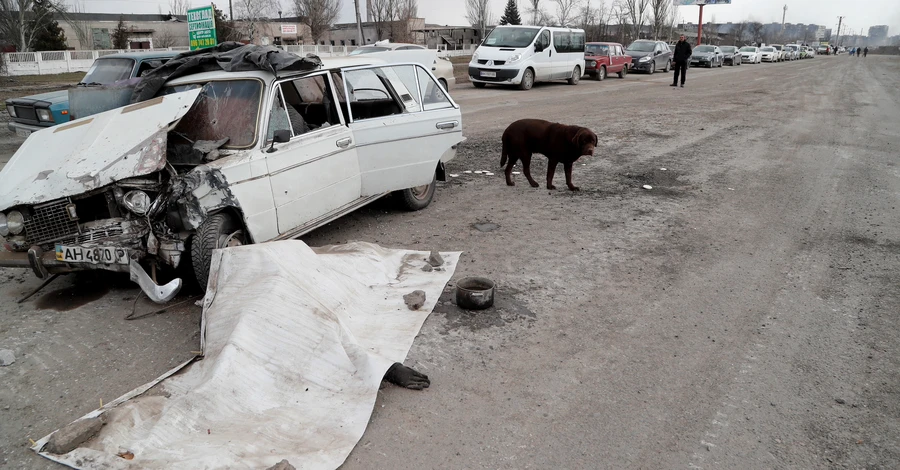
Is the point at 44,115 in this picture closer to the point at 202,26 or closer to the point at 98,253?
the point at 98,253

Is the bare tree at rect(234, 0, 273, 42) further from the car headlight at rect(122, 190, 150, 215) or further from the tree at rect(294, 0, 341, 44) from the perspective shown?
the car headlight at rect(122, 190, 150, 215)

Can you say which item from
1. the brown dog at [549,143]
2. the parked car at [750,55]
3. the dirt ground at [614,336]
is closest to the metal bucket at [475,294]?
the dirt ground at [614,336]

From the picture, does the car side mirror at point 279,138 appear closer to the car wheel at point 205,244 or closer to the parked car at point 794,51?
the car wheel at point 205,244

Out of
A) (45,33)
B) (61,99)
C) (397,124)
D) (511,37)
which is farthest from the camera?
(45,33)

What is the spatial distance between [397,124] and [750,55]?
53.6 metres

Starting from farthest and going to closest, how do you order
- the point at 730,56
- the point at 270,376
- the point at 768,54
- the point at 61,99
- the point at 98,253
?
the point at 768,54
the point at 730,56
the point at 61,99
the point at 98,253
the point at 270,376

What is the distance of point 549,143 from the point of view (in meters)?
7.64

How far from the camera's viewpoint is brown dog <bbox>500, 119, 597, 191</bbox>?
7.31m

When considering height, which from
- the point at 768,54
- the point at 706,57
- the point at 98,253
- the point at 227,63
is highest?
the point at 768,54

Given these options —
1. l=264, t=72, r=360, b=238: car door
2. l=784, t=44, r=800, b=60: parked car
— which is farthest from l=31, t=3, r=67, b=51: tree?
l=784, t=44, r=800, b=60: parked car

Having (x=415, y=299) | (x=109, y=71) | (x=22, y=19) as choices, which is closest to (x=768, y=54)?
(x=22, y=19)

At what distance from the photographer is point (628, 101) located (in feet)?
60.8

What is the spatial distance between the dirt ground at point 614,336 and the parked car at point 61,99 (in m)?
5.32

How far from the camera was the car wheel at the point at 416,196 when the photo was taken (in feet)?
22.8
